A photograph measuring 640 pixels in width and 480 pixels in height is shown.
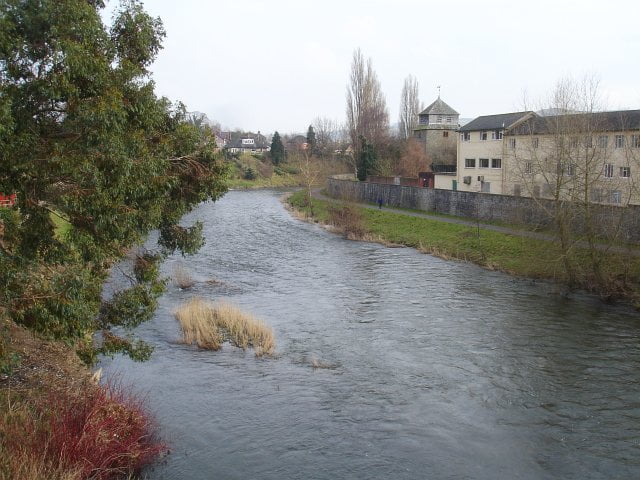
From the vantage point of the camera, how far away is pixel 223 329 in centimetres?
2030

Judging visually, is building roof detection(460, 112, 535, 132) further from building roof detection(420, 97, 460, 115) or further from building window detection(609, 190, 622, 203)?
building roof detection(420, 97, 460, 115)

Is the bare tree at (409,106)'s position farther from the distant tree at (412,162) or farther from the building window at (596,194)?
the building window at (596,194)

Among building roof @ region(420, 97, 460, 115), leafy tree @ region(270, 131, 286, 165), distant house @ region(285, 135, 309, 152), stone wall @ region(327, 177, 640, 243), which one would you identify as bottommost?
stone wall @ region(327, 177, 640, 243)

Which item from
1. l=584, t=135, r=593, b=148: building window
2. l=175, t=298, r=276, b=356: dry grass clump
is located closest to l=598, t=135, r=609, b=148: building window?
l=584, t=135, r=593, b=148: building window

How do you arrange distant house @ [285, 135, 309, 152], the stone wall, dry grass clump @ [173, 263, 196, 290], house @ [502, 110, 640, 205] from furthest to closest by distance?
distant house @ [285, 135, 309, 152] < dry grass clump @ [173, 263, 196, 290] < the stone wall < house @ [502, 110, 640, 205]

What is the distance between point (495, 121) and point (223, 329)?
3856 centimetres

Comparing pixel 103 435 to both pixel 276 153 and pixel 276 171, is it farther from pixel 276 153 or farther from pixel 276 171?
pixel 276 153

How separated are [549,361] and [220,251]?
23130 mm

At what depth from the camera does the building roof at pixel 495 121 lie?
4834cm

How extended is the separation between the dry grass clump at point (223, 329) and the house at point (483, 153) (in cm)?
3398

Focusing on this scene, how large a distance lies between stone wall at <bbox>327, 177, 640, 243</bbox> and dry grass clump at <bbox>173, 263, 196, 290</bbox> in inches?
652

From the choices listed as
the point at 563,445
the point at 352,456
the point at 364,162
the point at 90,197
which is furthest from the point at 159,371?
the point at 364,162

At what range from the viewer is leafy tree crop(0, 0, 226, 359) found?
32.7 ft

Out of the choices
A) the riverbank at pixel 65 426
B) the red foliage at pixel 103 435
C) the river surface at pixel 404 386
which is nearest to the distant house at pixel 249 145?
the river surface at pixel 404 386
